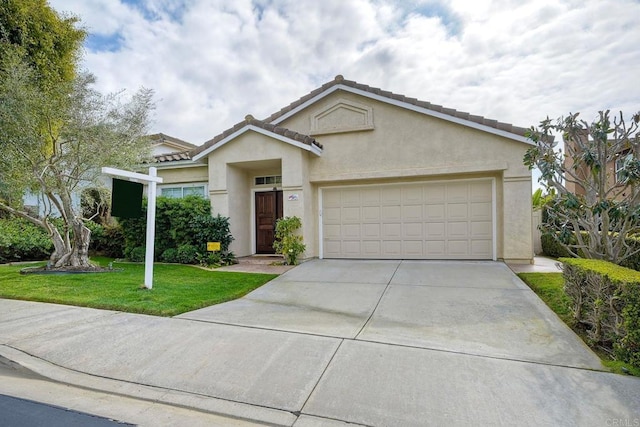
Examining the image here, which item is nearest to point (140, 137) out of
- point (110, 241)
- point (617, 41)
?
point (110, 241)

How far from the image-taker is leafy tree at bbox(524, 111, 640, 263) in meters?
4.84

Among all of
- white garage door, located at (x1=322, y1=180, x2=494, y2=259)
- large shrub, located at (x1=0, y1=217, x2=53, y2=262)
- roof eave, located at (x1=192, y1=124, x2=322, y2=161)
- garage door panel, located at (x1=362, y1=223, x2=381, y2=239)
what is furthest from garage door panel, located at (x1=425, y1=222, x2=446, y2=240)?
large shrub, located at (x1=0, y1=217, x2=53, y2=262)

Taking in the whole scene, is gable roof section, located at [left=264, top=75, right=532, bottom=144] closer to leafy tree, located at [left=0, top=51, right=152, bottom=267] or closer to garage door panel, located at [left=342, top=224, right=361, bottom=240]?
garage door panel, located at [left=342, top=224, right=361, bottom=240]

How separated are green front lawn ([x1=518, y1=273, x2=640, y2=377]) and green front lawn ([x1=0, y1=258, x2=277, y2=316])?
5.68 m

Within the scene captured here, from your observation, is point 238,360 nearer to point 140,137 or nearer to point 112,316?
point 112,316

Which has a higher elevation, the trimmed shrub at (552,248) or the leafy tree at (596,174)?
the leafy tree at (596,174)

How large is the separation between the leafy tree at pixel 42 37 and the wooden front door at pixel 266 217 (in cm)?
709

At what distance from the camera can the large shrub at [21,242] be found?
11617 mm

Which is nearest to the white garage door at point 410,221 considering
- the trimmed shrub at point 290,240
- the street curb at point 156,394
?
the trimmed shrub at point 290,240

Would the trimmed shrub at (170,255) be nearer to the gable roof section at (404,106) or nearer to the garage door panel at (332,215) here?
the garage door panel at (332,215)

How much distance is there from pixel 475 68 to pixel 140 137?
32.1ft

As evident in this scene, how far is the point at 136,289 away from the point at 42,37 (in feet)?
31.2

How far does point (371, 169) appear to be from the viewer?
34.5 feet

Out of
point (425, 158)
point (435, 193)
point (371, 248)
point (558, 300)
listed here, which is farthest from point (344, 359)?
point (425, 158)
